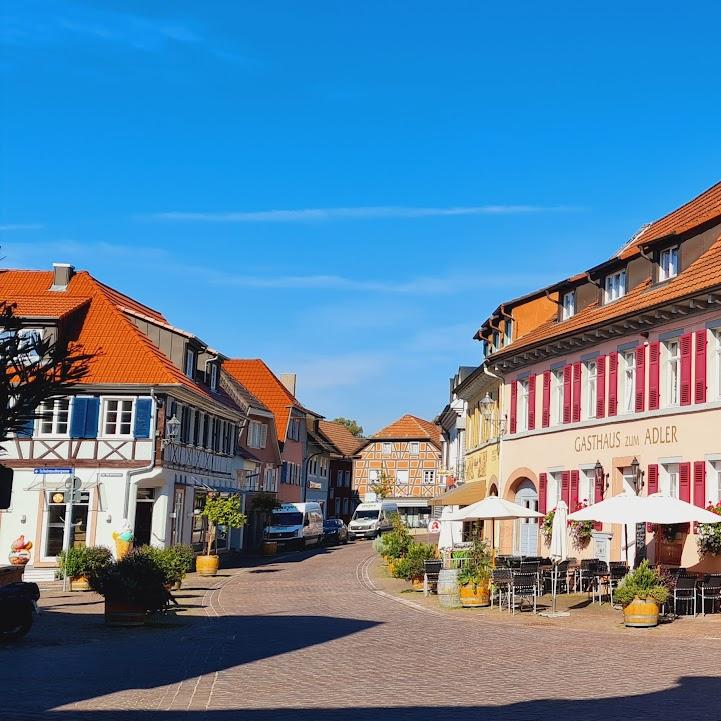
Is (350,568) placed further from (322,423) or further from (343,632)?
(322,423)

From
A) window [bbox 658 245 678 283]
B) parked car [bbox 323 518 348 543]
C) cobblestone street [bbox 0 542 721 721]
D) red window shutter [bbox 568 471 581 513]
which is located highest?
window [bbox 658 245 678 283]

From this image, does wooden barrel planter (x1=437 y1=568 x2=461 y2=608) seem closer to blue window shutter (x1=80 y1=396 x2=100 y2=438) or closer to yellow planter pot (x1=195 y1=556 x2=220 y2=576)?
yellow planter pot (x1=195 y1=556 x2=220 y2=576)

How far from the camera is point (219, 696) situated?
12719mm

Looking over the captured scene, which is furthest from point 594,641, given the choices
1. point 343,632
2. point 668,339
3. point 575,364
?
point 575,364

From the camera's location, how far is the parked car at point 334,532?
62875 millimetres

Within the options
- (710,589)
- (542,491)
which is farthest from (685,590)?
(542,491)

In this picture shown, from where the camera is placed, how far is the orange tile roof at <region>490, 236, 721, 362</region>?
26.3 meters

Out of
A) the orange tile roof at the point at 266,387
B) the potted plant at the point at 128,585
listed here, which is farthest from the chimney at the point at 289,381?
the potted plant at the point at 128,585

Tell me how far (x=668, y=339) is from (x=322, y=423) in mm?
75228

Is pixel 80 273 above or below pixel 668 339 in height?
above

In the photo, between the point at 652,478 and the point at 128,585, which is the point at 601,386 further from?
the point at 128,585

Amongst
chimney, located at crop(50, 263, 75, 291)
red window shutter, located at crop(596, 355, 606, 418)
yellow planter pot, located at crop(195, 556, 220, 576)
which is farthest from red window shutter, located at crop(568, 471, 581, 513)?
chimney, located at crop(50, 263, 75, 291)

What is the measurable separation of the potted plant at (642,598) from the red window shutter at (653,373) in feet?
25.1

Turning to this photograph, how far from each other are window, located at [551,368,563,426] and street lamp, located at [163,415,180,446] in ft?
39.7
